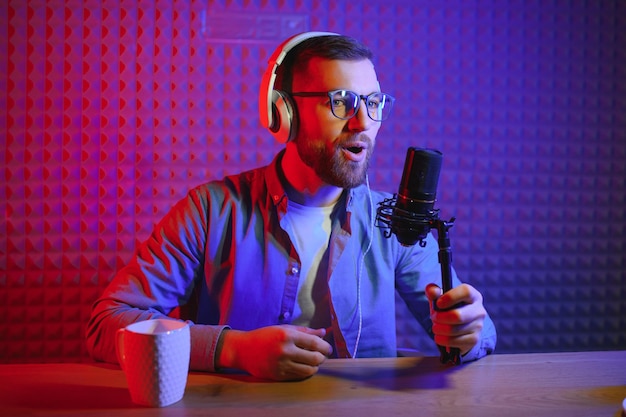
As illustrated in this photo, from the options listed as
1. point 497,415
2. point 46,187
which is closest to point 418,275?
point 497,415

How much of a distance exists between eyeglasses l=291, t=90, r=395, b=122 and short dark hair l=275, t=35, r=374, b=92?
10 cm

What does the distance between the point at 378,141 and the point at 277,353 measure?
156 cm

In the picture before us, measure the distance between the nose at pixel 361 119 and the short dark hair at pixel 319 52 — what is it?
16cm

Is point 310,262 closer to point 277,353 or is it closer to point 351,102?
point 351,102

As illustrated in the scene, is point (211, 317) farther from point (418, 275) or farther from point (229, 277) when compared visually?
point (418, 275)

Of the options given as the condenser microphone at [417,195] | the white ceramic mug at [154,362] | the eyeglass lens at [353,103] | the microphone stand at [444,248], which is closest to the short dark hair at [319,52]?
the eyeglass lens at [353,103]

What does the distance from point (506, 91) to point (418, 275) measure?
3.94ft

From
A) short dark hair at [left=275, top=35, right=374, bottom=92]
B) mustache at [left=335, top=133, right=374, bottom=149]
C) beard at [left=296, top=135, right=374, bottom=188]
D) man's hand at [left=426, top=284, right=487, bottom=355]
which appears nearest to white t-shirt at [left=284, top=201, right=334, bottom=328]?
beard at [left=296, top=135, right=374, bottom=188]

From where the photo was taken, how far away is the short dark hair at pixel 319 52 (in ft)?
5.38

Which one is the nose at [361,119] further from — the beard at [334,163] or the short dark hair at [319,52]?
the short dark hair at [319,52]

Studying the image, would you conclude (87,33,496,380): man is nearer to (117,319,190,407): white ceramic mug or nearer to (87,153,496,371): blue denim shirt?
(87,153,496,371): blue denim shirt

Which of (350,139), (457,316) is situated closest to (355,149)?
(350,139)

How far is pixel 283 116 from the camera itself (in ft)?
5.35

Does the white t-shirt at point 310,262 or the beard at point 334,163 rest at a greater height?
Answer: the beard at point 334,163
